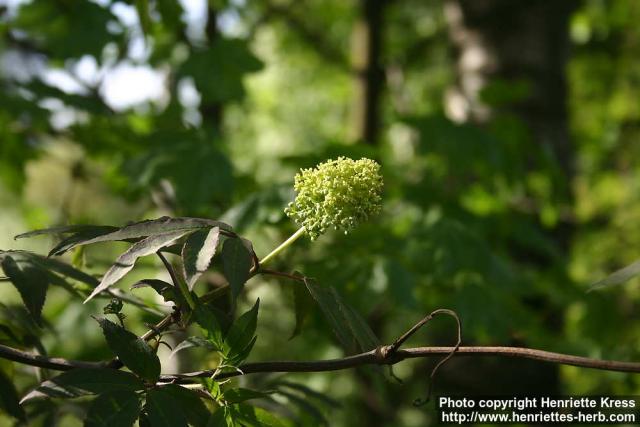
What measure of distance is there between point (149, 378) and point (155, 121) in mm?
1673

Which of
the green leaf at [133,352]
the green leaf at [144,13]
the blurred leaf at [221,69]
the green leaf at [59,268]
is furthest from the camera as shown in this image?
the blurred leaf at [221,69]

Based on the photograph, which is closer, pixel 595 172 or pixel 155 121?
pixel 155 121

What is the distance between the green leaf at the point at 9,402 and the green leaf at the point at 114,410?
0.16 m

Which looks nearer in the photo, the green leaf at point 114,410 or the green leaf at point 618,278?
the green leaf at point 114,410

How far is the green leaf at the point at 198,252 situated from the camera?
0.70m

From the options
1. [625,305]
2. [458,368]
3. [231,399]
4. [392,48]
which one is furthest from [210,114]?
[625,305]

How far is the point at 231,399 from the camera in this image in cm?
79

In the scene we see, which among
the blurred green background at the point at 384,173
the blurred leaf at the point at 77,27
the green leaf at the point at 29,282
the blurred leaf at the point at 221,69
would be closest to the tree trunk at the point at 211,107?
the blurred green background at the point at 384,173

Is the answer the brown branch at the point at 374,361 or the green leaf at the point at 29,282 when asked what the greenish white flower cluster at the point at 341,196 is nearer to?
the brown branch at the point at 374,361

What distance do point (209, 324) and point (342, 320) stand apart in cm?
14

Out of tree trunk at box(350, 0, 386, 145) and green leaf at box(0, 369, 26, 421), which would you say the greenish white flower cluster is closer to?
green leaf at box(0, 369, 26, 421)

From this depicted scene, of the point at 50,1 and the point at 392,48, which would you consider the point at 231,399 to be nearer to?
the point at 50,1

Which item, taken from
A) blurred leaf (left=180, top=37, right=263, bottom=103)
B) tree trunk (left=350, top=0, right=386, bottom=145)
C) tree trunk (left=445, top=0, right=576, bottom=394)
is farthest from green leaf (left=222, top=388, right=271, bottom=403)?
tree trunk (left=350, top=0, right=386, bottom=145)

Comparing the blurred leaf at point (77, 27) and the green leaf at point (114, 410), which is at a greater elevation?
the blurred leaf at point (77, 27)
